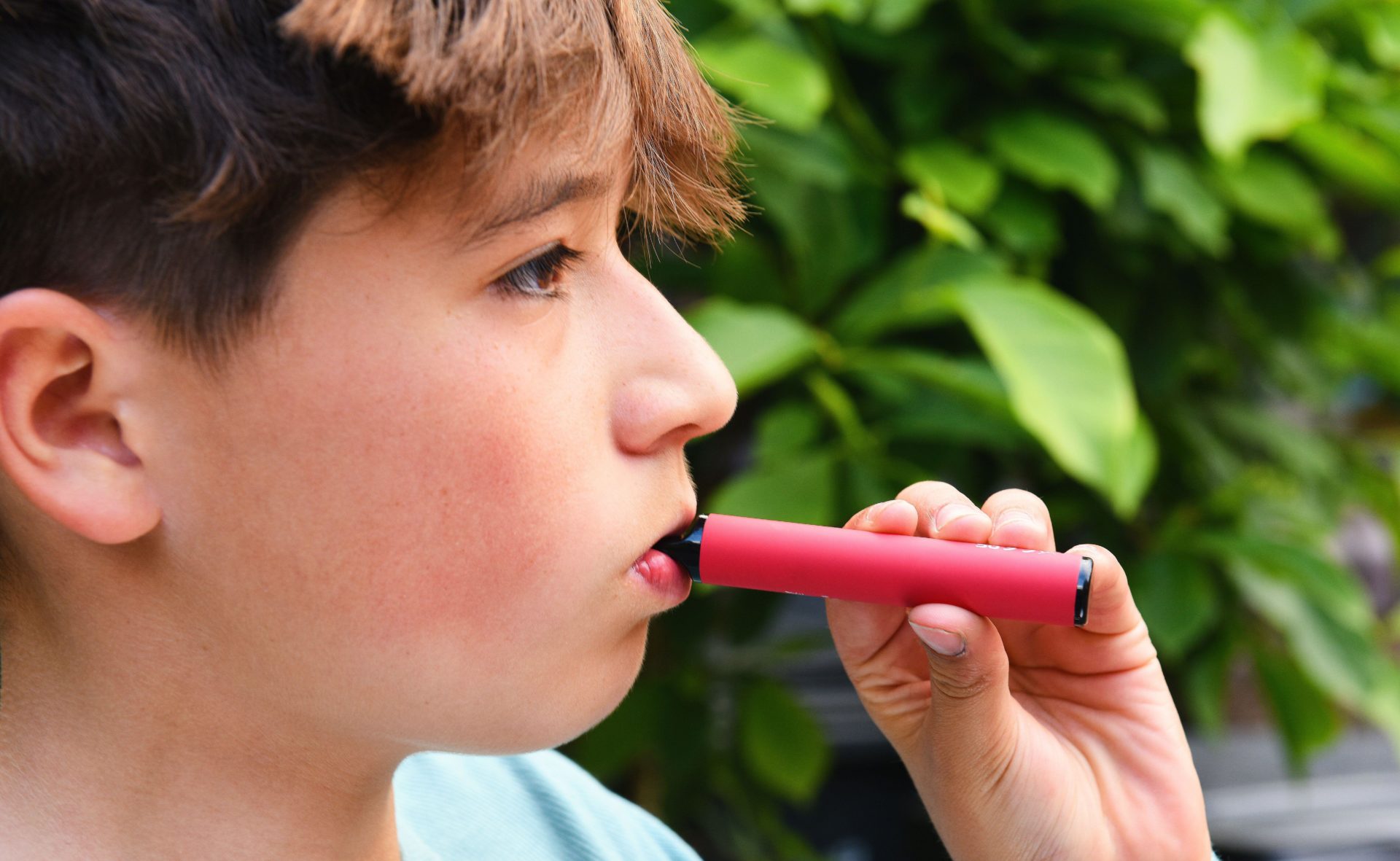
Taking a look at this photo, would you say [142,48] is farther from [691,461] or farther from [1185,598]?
[1185,598]

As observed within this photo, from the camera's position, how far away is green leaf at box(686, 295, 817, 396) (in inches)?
40.9

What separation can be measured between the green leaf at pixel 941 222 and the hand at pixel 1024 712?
15.3 inches

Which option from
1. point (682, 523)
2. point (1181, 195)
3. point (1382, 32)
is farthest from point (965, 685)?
point (1382, 32)

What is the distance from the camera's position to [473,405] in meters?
0.56

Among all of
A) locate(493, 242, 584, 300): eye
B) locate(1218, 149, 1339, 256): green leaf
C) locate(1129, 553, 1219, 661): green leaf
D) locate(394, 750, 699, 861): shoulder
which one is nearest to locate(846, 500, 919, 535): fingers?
locate(493, 242, 584, 300): eye

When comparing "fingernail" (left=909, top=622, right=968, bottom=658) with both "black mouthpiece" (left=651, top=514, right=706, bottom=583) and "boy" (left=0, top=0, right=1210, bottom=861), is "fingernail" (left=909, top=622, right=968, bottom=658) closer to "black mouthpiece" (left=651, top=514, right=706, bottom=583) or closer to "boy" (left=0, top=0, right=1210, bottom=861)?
"boy" (left=0, top=0, right=1210, bottom=861)

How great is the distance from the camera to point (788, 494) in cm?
110

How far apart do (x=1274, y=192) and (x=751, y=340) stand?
0.61m

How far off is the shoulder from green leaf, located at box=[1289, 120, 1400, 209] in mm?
975

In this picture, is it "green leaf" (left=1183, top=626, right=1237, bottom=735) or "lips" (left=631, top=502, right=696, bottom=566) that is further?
"green leaf" (left=1183, top=626, right=1237, bottom=735)

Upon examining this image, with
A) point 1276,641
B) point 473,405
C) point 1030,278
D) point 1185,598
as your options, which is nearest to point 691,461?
point 1030,278

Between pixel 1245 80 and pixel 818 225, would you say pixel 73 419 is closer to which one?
pixel 818 225

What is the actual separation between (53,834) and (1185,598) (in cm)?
106

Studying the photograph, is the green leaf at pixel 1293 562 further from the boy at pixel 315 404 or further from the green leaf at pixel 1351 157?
the boy at pixel 315 404
